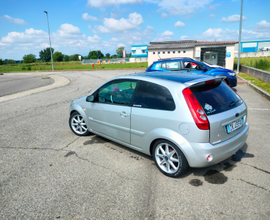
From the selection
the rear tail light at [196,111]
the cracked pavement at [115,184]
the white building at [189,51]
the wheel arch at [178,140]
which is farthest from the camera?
the white building at [189,51]

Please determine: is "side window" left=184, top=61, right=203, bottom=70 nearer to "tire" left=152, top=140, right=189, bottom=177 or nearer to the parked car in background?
the parked car in background

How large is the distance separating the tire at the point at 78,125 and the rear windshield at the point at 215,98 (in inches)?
113

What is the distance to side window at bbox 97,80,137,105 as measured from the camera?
3.97m

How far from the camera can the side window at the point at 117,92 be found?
397 centimetres

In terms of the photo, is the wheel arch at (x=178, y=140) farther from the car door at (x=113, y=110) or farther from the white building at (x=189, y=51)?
the white building at (x=189, y=51)

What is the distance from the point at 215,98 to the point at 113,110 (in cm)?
182

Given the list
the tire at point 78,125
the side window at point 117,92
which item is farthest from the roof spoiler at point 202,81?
the tire at point 78,125

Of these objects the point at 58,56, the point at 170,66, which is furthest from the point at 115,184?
the point at 58,56

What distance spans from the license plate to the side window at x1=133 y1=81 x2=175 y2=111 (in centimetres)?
91

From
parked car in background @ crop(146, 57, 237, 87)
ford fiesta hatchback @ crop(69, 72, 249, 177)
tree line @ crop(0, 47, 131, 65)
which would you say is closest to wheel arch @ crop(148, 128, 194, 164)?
ford fiesta hatchback @ crop(69, 72, 249, 177)

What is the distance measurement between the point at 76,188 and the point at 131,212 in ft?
3.14

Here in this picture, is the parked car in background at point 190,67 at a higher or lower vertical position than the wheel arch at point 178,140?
higher

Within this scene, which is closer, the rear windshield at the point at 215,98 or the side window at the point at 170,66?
the rear windshield at the point at 215,98

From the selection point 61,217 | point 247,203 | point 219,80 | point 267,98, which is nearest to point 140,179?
point 61,217
